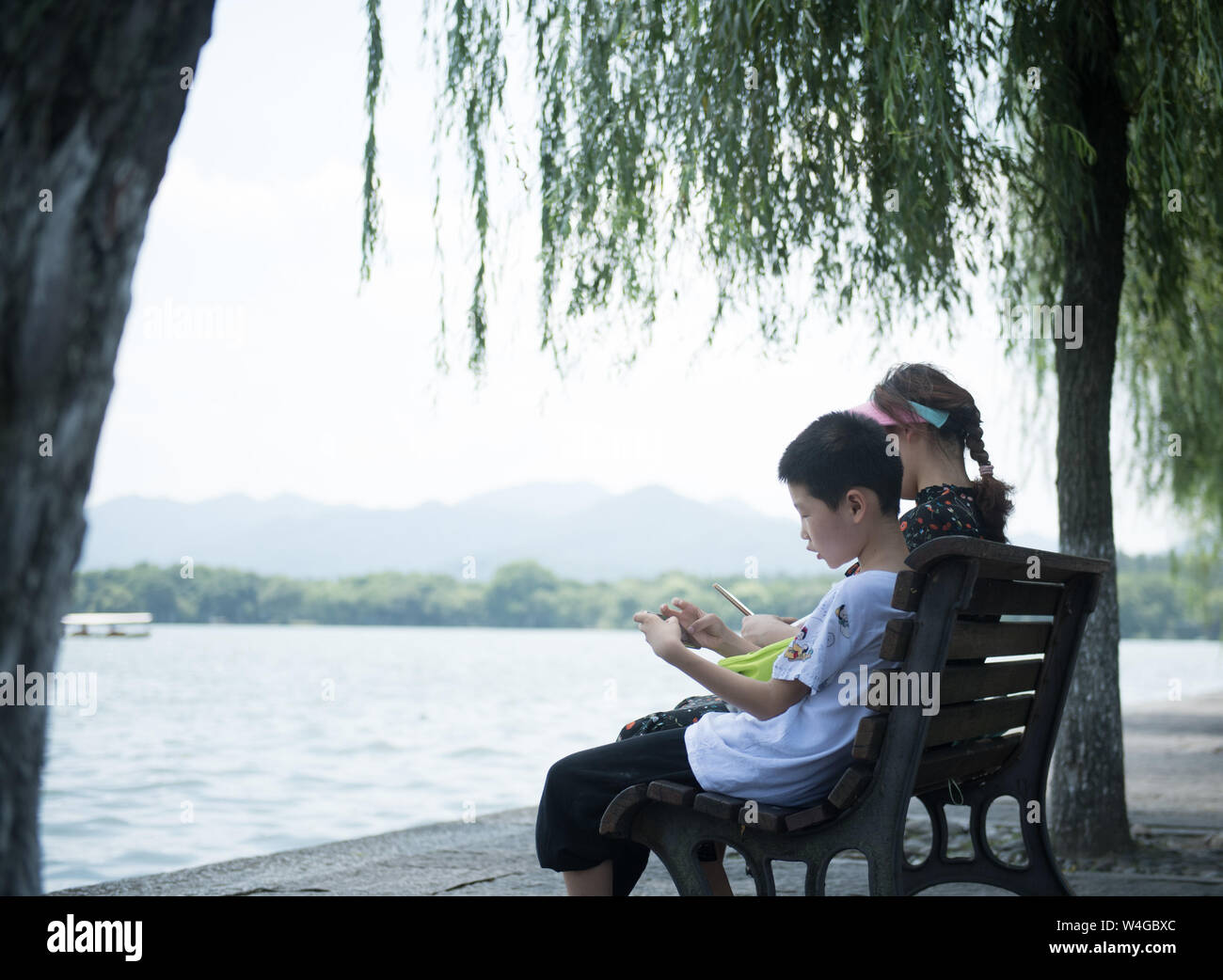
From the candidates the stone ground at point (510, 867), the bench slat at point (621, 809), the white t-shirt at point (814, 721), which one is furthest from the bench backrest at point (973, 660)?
the stone ground at point (510, 867)

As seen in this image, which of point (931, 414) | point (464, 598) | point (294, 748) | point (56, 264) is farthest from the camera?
point (464, 598)

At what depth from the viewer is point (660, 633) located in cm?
259

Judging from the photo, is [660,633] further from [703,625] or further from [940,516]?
[940,516]

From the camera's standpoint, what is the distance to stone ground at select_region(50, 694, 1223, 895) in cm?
402

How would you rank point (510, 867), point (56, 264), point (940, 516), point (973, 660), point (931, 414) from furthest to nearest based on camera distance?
1. point (510, 867)
2. point (931, 414)
3. point (940, 516)
4. point (973, 660)
5. point (56, 264)

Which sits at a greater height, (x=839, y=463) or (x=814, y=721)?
(x=839, y=463)

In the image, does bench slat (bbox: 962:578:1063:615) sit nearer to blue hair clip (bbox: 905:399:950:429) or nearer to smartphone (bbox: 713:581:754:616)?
blue hair clip (bbox: 905:399:950:429)

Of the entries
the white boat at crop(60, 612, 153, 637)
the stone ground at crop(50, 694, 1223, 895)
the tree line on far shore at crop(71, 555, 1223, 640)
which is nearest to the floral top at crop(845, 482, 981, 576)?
the stone ground at crop(50, 694, 1223, 895)

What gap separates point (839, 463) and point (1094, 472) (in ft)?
9.02

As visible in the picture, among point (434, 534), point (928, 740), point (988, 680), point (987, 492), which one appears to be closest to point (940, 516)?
point (987, 492)

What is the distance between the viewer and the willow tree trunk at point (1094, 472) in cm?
485

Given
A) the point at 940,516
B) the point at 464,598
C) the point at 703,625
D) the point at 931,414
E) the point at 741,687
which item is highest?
the point at 931,414
